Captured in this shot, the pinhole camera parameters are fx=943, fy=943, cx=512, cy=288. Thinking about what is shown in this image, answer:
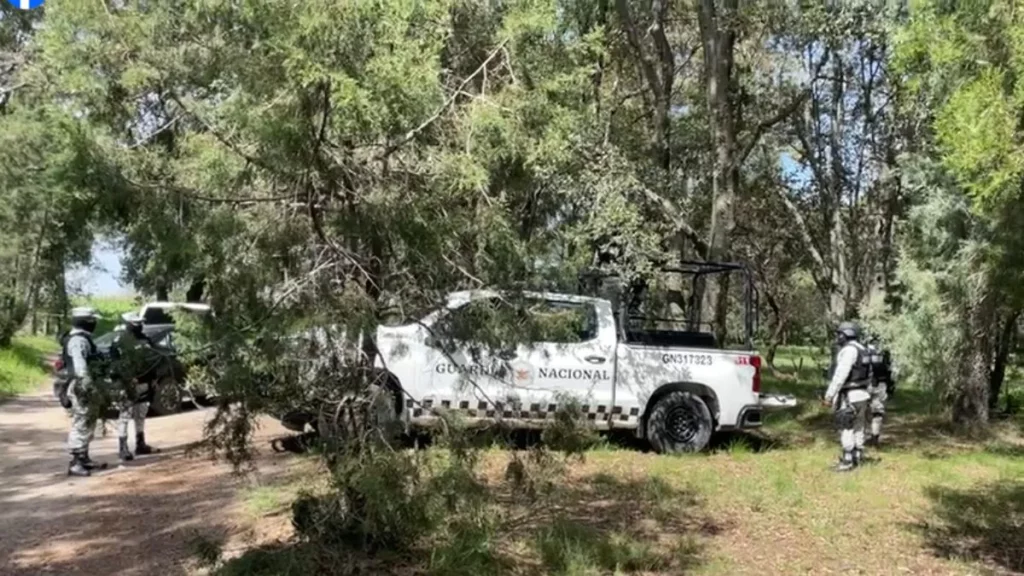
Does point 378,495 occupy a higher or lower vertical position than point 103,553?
higher

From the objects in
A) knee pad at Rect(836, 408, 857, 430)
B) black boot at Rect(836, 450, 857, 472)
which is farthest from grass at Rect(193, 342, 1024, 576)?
knee pad at Rect(836, 408, 857, 430)

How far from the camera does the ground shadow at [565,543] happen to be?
5695 mm

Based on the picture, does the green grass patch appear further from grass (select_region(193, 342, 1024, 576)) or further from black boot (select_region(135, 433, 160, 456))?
grass (select_region(193, 342, 1024, 576))

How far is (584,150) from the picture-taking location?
43.0 feet

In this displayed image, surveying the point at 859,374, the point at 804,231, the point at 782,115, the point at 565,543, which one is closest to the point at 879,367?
the point at 859,374

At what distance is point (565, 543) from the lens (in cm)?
678

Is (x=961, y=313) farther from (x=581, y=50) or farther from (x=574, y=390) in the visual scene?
(x=581, y=50)

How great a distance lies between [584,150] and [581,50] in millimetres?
7381

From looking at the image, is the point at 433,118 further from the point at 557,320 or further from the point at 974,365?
the point at 974,365

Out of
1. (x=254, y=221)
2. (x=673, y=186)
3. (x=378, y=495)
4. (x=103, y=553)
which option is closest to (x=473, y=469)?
(x=378, y=495)

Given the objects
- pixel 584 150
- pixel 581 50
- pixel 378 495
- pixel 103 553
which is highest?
pixel 584 150

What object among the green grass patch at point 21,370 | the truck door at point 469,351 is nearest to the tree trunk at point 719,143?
the truck door at point 469,351

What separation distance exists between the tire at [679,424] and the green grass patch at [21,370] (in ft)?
43.5

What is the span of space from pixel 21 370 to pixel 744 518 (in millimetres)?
19271
